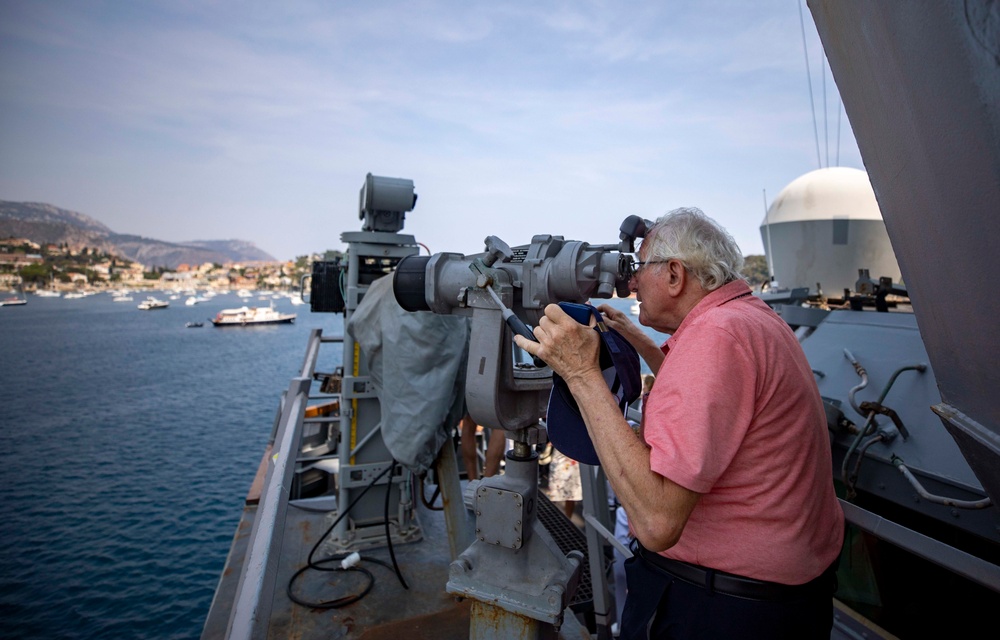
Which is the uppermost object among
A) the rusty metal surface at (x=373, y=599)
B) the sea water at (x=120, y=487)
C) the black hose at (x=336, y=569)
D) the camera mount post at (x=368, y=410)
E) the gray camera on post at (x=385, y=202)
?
the gray camera on post at (x=385, y=202)

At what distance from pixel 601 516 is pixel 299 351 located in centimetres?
5011

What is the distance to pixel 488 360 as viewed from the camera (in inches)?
83.5

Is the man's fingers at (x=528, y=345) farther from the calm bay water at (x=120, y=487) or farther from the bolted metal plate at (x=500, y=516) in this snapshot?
the calm bay water at (x=120, y=487)

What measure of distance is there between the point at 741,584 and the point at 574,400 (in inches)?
26.2

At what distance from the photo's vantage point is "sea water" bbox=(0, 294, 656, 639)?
8.56 meters

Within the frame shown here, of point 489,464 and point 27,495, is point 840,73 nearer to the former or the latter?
point 489,464

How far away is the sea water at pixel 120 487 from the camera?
8.56 metres

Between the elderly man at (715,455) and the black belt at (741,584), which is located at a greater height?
the elderly man at (715,455)

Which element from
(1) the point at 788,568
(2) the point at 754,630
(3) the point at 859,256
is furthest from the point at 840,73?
(3) the point at 859,256

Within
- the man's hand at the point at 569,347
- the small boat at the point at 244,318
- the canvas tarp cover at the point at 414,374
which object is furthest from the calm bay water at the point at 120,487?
the small boat at the point at 244,318

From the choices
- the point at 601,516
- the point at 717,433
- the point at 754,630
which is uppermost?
the point at 717,433

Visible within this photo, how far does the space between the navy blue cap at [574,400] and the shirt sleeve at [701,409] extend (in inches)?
10.3

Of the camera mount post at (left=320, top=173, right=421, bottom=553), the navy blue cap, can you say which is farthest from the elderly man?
the camera mount post at (left=320, top=173, right=421, bottom=553)

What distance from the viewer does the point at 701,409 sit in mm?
1260
